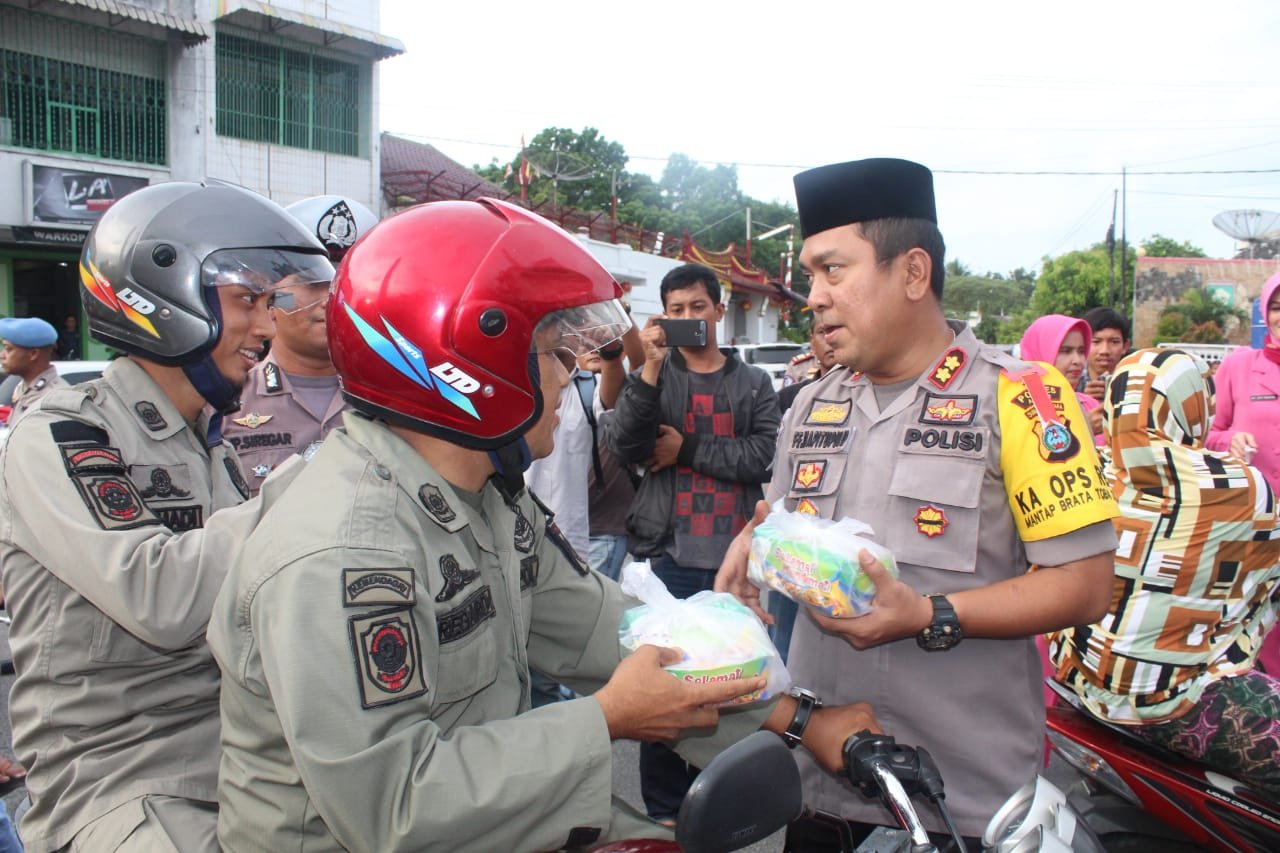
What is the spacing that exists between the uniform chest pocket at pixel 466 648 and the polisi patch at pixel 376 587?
0.38 feet

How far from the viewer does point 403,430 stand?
1751mm

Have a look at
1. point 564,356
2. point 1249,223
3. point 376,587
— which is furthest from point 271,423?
point 1249,223

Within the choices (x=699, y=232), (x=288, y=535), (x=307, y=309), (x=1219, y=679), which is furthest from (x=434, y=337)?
(x=699, y=232)

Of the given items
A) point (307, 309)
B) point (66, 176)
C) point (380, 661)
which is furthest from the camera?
point (66, 176)

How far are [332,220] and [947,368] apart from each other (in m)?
2.60

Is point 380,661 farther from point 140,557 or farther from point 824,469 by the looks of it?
point 824,469

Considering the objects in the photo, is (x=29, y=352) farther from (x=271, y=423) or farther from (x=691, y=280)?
(x=691, y=280)

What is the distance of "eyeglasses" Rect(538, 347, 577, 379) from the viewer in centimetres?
182

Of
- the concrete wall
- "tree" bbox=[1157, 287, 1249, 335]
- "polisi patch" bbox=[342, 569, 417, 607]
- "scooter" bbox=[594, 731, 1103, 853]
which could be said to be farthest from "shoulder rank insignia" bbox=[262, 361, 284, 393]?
the concrete wall

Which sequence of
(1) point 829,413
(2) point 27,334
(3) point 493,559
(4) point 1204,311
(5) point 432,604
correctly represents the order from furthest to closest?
1. (4) point 1204,311
2. (2) point 27,334
3. (1) point 829,413
4. (3) point 493,559
5. (5) point 432,604

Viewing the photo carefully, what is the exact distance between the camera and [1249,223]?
2469cm

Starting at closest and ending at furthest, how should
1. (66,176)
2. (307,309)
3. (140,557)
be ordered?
1. (140,557)
2. (307,309)
3. (66,176)

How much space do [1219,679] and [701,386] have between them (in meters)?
2.53

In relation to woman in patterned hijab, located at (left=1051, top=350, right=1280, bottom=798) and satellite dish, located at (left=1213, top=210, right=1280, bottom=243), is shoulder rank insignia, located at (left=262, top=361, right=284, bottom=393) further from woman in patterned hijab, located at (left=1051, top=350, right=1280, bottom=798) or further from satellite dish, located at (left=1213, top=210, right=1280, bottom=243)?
satellite dish, located at (left=1213, top=210, right=1280, bottom=243)
